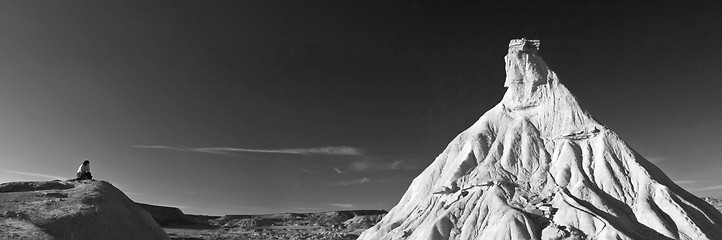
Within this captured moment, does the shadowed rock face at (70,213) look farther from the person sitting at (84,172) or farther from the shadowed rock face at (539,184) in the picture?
the shadowed rock face at (539,184)

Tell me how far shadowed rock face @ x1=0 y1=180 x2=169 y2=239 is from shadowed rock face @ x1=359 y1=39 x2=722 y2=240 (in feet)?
192

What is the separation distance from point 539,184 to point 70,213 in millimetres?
76481

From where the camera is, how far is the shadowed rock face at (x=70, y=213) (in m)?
11.8

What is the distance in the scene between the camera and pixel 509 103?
9675 centimetres

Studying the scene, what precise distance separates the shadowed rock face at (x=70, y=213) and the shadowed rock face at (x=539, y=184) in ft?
192

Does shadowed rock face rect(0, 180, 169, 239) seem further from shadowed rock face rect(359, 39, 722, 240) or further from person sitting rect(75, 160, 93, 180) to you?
shadowed rock face rect(359, 39, 722, 240)

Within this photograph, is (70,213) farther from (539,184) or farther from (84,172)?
(539,184)

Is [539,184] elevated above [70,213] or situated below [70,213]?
above

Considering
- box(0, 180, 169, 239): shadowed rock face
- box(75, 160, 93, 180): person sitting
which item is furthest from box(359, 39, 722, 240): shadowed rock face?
box(0, 180, 169, 239): shadowed rock face

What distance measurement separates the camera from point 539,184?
75.6m

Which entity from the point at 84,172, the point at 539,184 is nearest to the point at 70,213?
the point at 84,172

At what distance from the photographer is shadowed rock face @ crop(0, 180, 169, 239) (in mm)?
11844

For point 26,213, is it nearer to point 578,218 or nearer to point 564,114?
point 578,218

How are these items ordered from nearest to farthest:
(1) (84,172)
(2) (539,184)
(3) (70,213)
→ (3) (70,213) < (1) (84,172) < (2) (539,184)
